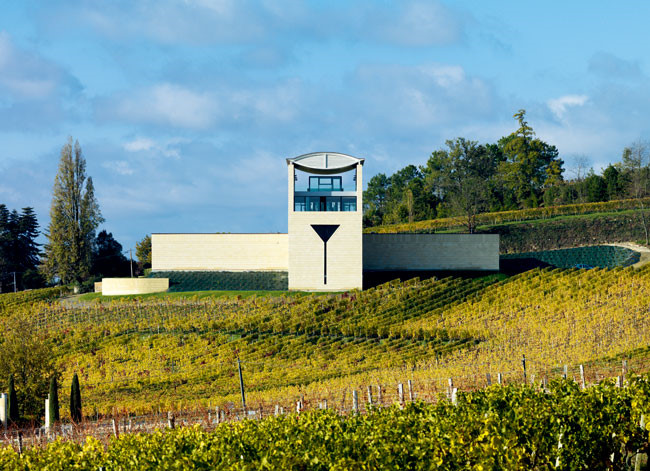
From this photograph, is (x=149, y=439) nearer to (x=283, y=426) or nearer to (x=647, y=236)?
(x=283, y=426)

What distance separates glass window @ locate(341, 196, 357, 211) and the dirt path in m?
22.4

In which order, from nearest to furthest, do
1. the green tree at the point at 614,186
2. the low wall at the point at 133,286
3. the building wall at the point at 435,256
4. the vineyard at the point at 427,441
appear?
the vineyard at the point at 427,441, the low wall at the point at 133,286, the building wall at the point at 435,256, the green tree at the point at 614,186

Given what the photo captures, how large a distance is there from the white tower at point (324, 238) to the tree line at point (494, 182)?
3417cm

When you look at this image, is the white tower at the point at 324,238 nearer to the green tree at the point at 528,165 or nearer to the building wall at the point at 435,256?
the building wall at the point at 435,256

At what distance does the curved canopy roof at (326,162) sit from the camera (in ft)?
179

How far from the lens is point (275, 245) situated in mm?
60031

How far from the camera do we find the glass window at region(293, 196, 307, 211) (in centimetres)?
5456

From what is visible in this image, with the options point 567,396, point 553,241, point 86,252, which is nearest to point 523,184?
point 553,241

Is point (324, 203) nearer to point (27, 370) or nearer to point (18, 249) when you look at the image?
point (27, 370)

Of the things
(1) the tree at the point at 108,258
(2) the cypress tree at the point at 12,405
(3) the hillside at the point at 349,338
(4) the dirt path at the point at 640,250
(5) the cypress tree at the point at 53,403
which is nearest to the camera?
(5) the cypress tree at the point at 53,403

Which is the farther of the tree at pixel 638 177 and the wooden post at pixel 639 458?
the tree at pixel 638 177

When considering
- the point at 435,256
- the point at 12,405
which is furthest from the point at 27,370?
the point at 435,256

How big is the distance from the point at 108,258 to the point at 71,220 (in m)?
13.5

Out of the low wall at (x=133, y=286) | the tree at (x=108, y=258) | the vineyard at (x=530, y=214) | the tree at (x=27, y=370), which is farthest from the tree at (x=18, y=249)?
the tree at (x=27, y=370)
